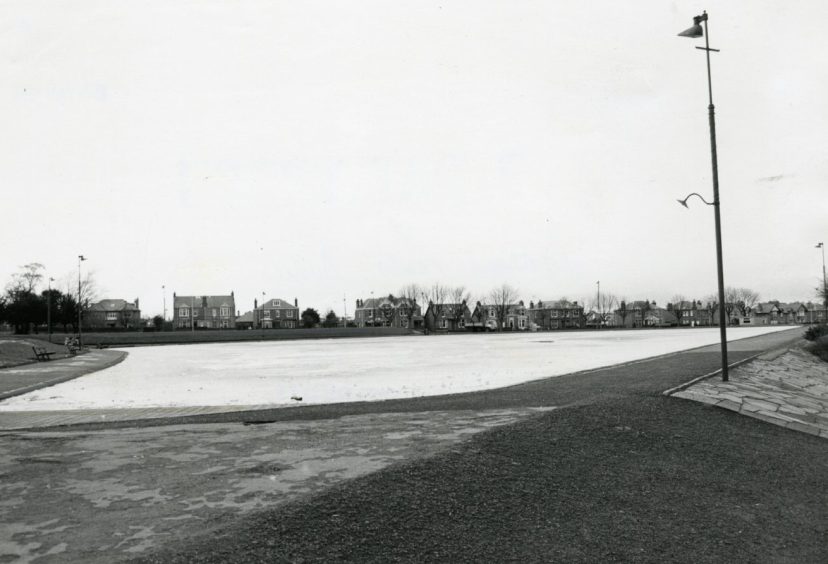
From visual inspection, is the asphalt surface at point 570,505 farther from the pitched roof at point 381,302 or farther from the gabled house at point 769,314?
the gabled house at point 769,314

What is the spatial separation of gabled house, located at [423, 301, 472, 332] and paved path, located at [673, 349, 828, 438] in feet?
358

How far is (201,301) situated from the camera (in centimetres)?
14138

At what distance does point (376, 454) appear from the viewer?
719 cm

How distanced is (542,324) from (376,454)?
540 ft

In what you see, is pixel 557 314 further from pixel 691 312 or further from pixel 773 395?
pixel 773 395

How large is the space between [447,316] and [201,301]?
60737mm

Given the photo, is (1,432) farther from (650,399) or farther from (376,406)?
(650,399)

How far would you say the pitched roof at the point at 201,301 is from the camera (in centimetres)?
13989

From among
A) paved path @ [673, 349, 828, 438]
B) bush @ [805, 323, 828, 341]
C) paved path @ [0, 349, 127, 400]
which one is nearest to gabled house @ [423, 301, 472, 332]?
bush @ [805, 323, 828, 341]

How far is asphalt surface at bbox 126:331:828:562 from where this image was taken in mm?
4809

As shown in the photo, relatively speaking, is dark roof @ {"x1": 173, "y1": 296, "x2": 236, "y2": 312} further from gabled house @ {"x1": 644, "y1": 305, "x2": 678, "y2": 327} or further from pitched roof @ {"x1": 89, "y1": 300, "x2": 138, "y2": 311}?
gabled house @ {"x1": 644, "y1": 305, "x2": 678, "y2": 327}

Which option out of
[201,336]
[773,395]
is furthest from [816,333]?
[201,336]

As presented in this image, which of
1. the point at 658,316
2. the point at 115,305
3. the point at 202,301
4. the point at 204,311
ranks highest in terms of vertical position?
the point at 202,301

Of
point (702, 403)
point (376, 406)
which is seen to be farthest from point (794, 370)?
point (376, 406)
